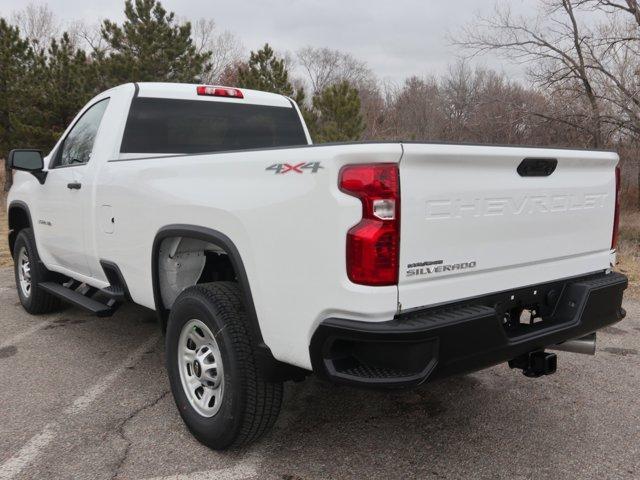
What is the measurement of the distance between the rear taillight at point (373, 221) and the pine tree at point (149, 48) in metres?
18.7

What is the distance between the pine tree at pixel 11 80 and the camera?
19922 mm

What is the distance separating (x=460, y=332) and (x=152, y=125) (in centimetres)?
284

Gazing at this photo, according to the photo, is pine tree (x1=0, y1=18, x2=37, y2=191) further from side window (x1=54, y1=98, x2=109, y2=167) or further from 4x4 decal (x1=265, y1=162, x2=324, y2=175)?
4x4 decal (x1=265, y1=162, x2=324, y2=175)

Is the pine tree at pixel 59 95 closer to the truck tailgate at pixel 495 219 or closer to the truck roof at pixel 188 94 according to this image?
the truck roof at pixel 188 94

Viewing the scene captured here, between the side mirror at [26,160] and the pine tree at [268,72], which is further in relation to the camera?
the pine tree at [268,72]

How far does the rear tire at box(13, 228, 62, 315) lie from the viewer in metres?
5.15

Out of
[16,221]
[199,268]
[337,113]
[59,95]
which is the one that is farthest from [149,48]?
[199,268]

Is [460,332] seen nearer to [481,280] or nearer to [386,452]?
[481,280]

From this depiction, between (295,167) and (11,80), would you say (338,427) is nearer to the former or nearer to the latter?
(295,167)

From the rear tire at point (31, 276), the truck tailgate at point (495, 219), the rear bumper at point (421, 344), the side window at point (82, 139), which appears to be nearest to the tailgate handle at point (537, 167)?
the truck tailgate at point (495, 219)

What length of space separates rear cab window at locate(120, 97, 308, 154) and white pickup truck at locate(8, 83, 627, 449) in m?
0.23

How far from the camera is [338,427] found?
3.21 metres

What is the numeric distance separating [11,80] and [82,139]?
62.4 ft

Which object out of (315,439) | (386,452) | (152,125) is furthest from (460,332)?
(152,125)
